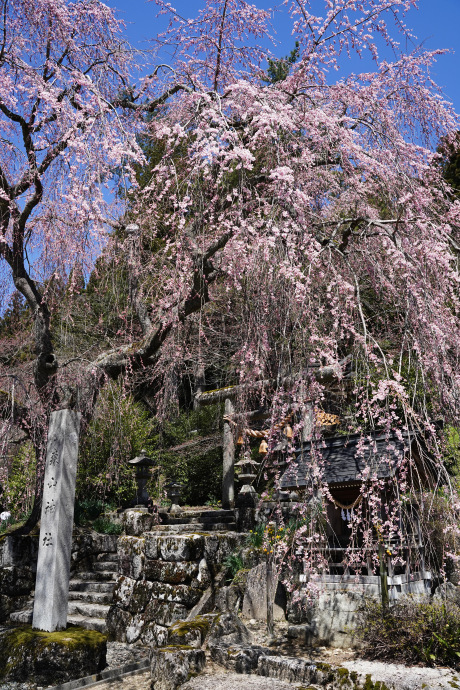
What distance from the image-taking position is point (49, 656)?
505cm

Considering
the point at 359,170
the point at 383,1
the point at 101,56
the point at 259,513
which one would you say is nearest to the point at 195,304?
the point at 359,170

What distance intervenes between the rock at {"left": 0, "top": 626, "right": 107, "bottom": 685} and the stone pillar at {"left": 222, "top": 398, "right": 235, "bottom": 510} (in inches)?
329

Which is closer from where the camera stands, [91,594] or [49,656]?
[49,656]

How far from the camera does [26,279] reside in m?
7.07

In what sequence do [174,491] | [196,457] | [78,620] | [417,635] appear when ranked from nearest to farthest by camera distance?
[417,635], [78,620], [174,491], [196,457]

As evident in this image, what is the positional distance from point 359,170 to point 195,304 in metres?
2.45

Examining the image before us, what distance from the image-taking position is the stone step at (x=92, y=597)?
9.09 metres

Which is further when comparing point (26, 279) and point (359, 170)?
point (26, 279)

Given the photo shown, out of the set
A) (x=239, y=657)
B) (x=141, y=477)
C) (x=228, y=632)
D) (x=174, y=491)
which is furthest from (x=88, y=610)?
(x=174, y=491)

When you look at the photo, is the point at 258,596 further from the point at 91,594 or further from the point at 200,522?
the point at 200,522

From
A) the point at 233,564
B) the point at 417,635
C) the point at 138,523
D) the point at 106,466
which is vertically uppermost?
the point at 106,466

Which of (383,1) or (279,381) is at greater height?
(383,1)

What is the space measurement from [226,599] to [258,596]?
548 millimetres

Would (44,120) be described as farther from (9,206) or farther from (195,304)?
(195,304)
